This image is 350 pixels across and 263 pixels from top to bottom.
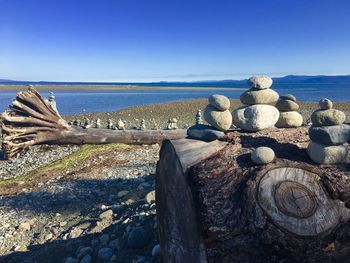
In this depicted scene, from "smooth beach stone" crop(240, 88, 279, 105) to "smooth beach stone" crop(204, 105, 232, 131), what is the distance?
0.40 meters

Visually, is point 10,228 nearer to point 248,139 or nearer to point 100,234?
point 100,234

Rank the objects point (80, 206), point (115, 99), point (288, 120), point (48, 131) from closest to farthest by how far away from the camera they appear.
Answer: point (288, 120) → point (80, 206) → point (48, 131) → point (115, 99)

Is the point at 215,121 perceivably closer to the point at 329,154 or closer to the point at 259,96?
the point at 259,96

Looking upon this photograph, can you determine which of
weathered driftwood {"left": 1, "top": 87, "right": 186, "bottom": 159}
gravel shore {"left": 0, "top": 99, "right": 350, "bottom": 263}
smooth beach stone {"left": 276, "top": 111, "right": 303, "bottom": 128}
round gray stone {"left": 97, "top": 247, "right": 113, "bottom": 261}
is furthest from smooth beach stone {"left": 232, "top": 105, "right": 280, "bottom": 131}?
weathered driftwood {"left": 1, "top": 87, "right": 186, "bottom": 159}

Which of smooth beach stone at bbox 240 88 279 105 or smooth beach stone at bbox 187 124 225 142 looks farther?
smooth beach stone at bbox 240 88 279 105

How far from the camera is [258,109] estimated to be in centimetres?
566

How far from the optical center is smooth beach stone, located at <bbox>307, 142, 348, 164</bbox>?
469cm

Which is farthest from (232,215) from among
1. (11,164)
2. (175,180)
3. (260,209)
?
(11,164)

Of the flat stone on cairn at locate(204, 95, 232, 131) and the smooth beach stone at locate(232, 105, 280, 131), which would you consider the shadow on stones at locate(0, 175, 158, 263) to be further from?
the smooth beach stone at locate(232, 105, 280, 131)

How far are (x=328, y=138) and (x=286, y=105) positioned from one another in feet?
5.41

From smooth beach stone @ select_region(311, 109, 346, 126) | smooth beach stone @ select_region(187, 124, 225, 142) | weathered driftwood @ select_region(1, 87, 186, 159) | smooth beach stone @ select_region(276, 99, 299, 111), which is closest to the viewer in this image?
smooth beach stone @ select_region(311, 109, 346, 126)

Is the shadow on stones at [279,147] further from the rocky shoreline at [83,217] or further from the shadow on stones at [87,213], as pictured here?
the shadow on stones at [87,213]

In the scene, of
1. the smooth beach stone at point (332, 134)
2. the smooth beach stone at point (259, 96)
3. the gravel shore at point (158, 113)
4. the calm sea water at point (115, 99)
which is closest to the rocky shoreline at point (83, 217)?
the smooth beach stone at point (259, 96)

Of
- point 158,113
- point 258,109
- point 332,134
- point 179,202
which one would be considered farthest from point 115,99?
point 332,134
